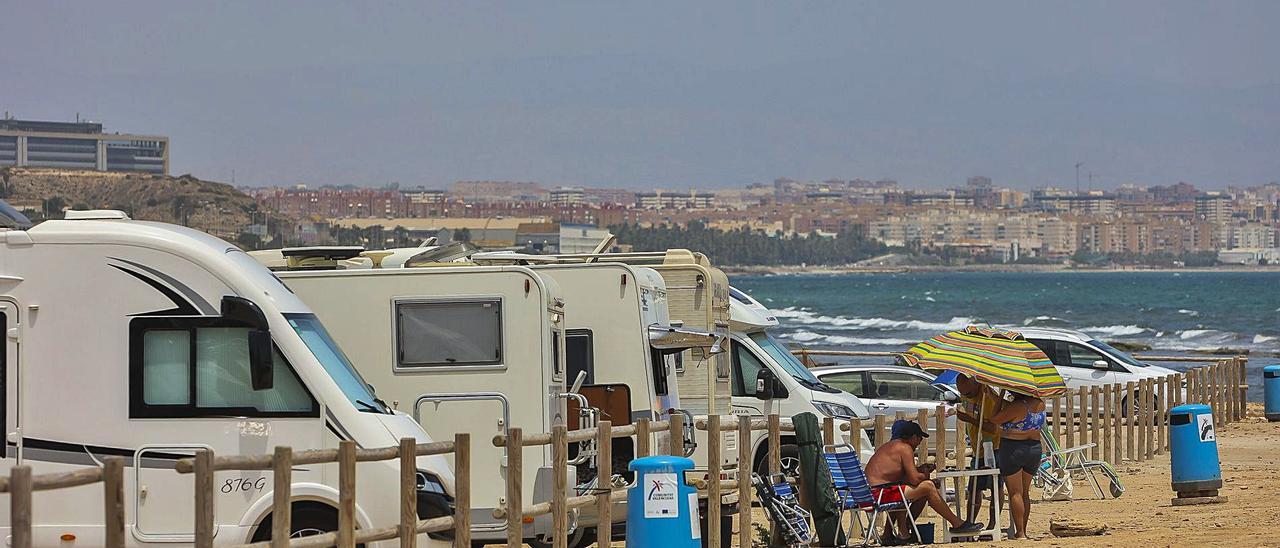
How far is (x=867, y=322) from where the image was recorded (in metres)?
90.3

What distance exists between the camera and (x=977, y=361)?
12.2 meters

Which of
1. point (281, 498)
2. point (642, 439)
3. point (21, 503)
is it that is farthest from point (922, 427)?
point (21, 503)

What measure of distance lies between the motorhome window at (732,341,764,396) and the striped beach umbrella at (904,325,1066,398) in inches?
148

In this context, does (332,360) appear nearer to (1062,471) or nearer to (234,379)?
(234,379)

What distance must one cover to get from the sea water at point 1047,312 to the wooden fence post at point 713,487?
27631 mm

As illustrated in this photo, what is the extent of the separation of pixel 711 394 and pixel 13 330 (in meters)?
6.17

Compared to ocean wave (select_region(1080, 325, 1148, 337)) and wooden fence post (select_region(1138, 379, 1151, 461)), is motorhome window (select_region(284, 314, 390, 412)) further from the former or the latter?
ocean wave (select_region(1080, 325, 1148, 337))

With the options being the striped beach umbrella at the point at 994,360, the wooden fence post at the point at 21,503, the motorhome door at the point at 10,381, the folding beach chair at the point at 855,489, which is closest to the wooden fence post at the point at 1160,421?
the striped beach umbrella at the point at 994,360

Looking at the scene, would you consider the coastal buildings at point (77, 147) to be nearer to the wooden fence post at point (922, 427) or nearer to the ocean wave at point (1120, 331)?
the ocean wave at point (1120, 331)

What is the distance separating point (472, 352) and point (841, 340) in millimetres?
60975

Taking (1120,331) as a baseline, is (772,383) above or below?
above

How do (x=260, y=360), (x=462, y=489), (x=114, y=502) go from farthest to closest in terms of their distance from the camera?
(x=462, y=489) < (x=260, y=360) < (x=114, y=502)

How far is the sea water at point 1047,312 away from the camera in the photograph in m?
68.2

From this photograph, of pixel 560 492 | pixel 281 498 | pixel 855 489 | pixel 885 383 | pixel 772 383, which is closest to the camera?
pixel 281 498
